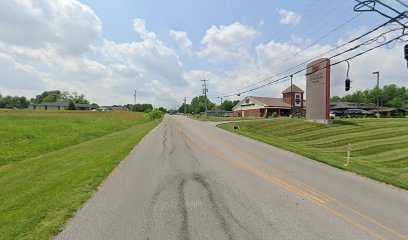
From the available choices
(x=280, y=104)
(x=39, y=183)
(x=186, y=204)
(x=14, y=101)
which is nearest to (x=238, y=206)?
(x=186, y=204)

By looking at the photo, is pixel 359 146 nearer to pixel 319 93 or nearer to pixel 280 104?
pixel 319 93

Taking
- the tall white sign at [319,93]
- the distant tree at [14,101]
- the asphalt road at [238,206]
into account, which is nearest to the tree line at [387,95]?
the tall white sign at [319,93]

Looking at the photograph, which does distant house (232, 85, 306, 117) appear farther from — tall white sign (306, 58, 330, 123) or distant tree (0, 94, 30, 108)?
distant tree (0, 94, 30, 108)

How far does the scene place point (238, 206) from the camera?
7082 mm

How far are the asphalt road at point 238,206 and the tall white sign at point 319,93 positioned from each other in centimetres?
2580

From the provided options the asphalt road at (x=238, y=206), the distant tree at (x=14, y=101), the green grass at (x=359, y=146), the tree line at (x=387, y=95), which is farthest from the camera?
the distant tree at (x=14, y=101)

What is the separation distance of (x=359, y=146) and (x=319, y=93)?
1529 centimetres

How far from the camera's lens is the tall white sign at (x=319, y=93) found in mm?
35219

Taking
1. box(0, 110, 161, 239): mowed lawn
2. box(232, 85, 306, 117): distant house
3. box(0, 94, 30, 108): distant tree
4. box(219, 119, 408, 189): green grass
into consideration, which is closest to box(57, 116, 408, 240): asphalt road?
box(0, 110, 161, 239): mowed lawn

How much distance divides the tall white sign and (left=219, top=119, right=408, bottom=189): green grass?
5.20ft

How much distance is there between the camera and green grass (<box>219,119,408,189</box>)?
14.1 m

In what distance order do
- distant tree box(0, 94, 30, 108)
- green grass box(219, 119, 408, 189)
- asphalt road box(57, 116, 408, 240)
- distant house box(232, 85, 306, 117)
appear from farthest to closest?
distant tree box(0, 94, 30, 108) < distant house box(232, 85, 306, 117) < green grass box(219, 119, 408, 189) < asphalt road box(57, 116, 408, 240)

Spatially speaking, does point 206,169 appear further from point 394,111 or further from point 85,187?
point 394,111

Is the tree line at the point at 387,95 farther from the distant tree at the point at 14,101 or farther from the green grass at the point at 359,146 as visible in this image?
the distant tree at the point at 14,101
